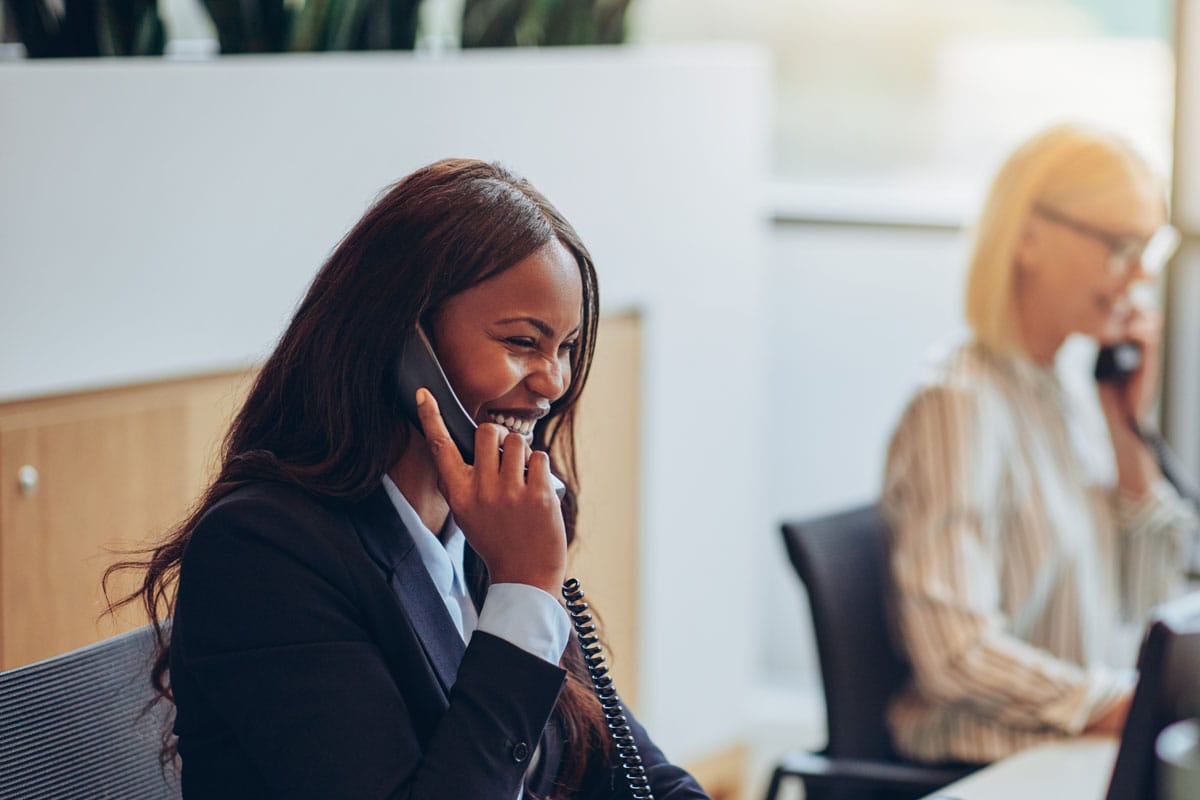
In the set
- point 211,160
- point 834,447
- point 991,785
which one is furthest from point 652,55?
point 991,785

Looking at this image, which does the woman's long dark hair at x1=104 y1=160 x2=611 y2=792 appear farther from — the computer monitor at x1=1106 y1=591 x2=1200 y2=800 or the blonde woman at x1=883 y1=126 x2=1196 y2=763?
the blonde woman at x1=883 y1=126 x2=1196 y2=763

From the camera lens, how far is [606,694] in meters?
1.35

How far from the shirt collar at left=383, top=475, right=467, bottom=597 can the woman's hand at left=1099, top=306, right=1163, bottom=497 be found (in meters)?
1.43

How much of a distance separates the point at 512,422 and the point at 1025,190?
1315 mm

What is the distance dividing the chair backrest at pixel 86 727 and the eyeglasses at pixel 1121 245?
1.51 meters

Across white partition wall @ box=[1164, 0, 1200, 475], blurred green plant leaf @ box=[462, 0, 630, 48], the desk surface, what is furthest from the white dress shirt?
white partition wall @ box=[1164, 0, 1200, 475]

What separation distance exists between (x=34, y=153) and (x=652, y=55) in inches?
53.8

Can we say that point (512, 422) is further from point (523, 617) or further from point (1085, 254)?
point (1085, 254)

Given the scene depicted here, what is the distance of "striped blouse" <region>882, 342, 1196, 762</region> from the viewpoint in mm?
2072

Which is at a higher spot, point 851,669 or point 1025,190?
point 1025,190

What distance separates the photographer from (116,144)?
79.7 inches

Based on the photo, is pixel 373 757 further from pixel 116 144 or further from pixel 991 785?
pixel 116 144

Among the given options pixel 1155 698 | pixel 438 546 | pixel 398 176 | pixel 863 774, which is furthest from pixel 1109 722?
pixel 398 176

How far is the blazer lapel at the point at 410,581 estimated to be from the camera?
3.91 feet
